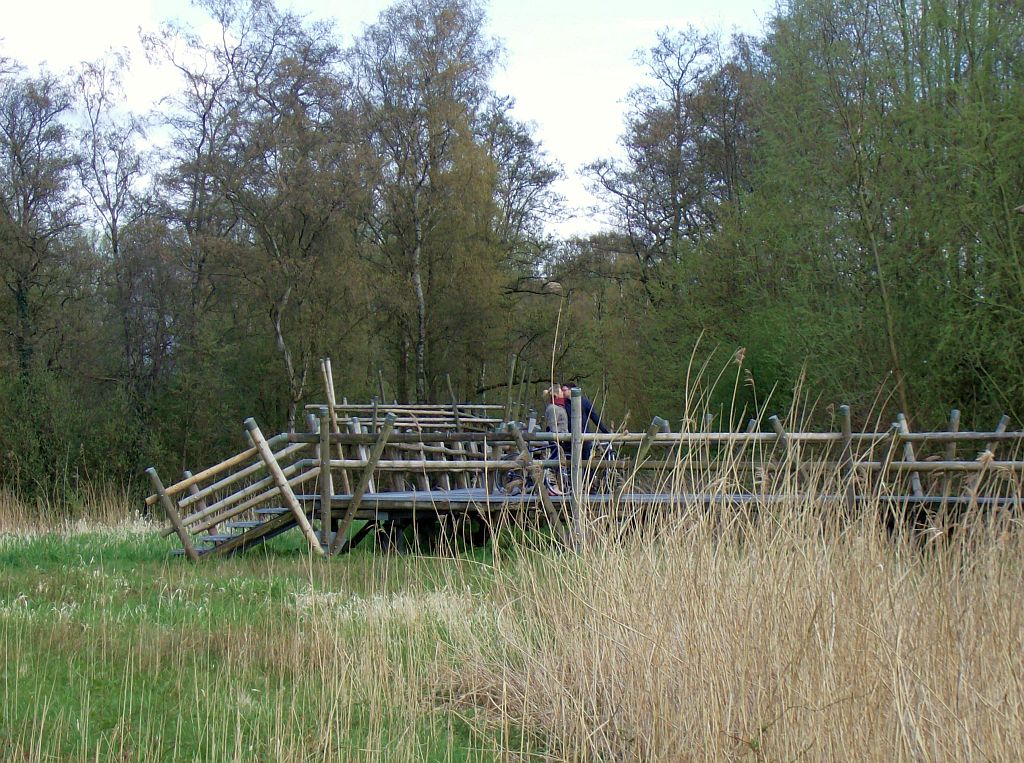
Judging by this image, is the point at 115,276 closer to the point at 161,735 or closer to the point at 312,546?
the point at 312,546

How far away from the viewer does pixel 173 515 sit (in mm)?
9289

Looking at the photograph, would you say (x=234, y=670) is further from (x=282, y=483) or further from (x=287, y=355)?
(x=287, y=355)

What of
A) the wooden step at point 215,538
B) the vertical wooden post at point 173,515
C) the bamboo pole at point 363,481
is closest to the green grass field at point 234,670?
the vertical wooden post at point 173,515

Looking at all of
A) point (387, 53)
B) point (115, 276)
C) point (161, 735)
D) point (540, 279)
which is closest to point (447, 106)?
point (387, 53)

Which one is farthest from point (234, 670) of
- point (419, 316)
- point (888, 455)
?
point (419, 316)

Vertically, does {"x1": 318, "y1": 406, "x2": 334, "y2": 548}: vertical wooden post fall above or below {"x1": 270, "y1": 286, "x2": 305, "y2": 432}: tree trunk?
below

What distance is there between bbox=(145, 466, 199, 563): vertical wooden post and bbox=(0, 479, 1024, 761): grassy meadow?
2982 mm

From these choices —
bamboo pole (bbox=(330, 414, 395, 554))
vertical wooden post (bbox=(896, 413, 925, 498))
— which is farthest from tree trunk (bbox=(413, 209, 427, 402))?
vertical wooden post (bbox=(896, 413, 925, 498))

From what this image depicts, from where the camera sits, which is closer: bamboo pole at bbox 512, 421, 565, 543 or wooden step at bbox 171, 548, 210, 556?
bamboo pole at bbox 512, 421, 565, 543

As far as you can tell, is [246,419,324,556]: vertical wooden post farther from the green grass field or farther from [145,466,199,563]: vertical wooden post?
the green grass field

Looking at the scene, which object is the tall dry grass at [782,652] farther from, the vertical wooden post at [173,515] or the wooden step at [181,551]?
the wooden step at [181,551]

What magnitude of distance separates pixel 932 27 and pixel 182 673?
40.0ft

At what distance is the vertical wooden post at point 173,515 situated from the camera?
9.15 metres

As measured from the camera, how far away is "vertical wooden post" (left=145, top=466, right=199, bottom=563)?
360 inches
